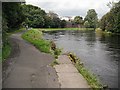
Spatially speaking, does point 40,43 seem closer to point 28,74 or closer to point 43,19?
point 28,74

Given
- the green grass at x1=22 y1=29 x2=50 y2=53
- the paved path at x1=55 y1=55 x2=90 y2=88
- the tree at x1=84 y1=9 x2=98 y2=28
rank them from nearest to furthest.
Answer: the paved path at x1=55 y1=55 x2=90 y2=88 < the green grass at x1=22 y1=29 x2=50 y2=53 < the tree at x1=84 y1=9 x2=98 y2=28

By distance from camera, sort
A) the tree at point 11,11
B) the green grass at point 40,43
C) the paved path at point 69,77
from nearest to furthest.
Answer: the paved path at point 69,77, the green grass at point 40,43, the tree at point 11,11

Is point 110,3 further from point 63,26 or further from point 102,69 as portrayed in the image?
point 63,26

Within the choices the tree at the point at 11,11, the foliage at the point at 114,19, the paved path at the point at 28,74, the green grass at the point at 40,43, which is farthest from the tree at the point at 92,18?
the paved path at the point at 28,74

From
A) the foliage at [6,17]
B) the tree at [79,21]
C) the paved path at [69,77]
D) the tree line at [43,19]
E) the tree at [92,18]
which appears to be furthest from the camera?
the tree at [79,21]

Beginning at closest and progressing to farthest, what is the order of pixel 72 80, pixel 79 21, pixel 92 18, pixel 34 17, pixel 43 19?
pixel 72 80
pixel 34 17
pixel 43 19
pixel 92 18
pixel 79 21

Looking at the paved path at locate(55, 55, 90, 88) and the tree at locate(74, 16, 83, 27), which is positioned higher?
the tree at locate(74, 16, 83, 27)

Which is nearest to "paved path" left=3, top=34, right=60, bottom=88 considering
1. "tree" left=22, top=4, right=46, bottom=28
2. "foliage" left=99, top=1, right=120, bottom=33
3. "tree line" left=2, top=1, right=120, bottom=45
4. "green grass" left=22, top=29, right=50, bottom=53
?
"green grass" left=22, top=29, right=50, bottom=53

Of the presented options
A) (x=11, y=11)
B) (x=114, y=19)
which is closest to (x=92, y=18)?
(x=114, y=19)

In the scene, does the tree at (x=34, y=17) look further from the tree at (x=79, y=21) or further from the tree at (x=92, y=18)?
the tree at (x=79, y=21)

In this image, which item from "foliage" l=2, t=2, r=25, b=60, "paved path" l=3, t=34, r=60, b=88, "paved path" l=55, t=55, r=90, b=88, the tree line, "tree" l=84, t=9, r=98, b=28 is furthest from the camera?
"tree" l=84, t=9, r=98, b=28

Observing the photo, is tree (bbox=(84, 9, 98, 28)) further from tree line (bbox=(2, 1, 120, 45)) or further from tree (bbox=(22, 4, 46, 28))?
tree (bbox=(22, 4, 46, 28))

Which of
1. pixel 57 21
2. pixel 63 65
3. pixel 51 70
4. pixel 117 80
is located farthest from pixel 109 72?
pixel 57 21

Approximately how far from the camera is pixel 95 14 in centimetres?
15025
